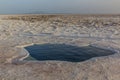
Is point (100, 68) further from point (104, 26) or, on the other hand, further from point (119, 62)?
point (104, 26)

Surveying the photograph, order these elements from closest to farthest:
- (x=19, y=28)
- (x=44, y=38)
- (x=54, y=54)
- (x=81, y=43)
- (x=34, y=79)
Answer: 1. (x=34, y=79)
2. (x=54, y=54)
3. (x=81, y=43)
4. (x=44, y=38)
5. (x=19, y=28)

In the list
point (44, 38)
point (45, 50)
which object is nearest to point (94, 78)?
point (45, 50)

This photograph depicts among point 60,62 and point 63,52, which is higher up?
point 60,62

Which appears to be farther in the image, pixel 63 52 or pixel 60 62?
pixel 63 52

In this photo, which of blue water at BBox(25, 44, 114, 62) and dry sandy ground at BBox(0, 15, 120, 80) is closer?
dry sandy ground at BBox(0, 15, 120, 80)

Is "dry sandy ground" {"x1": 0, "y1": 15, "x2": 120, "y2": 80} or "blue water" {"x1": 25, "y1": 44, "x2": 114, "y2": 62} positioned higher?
"dry sandy ground" {"x1": 0, "y1": 15, "x2": 120, "y2": 80}
